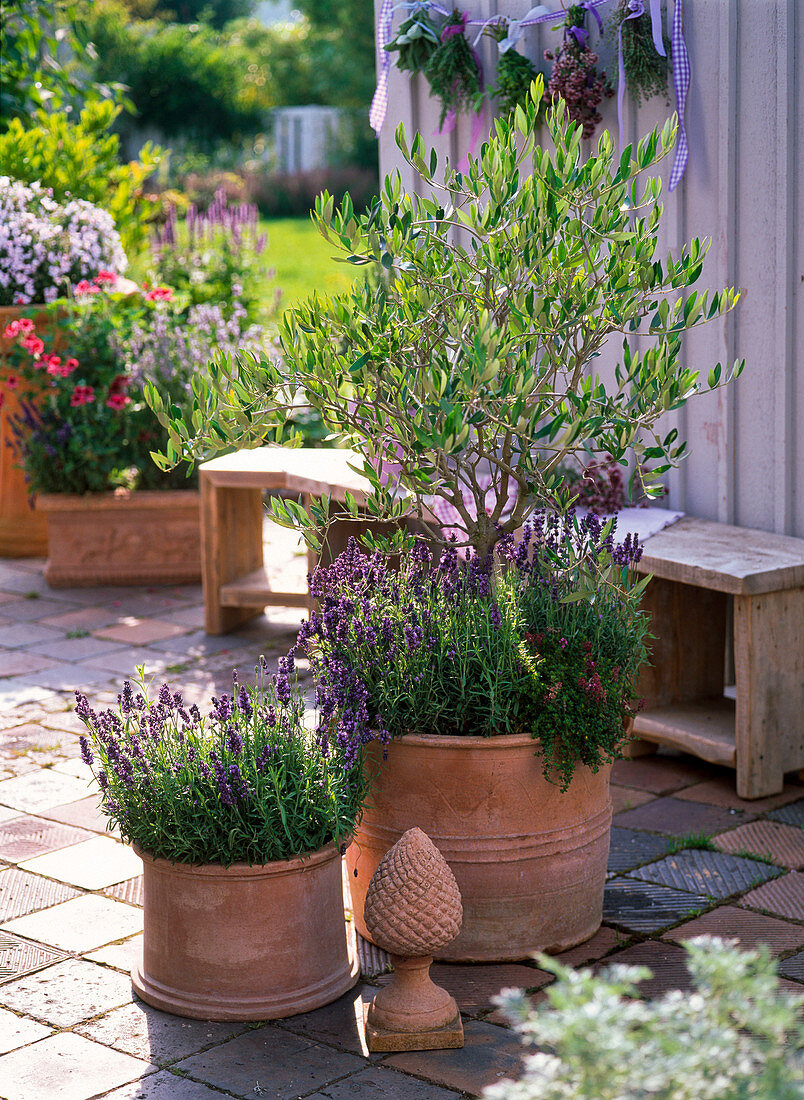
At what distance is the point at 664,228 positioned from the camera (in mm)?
4430

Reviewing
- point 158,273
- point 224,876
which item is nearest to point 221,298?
point 158,273

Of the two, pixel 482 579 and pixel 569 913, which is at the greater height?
pixel 482 579

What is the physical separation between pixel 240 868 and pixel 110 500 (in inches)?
149

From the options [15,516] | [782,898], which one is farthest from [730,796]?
[15,516]

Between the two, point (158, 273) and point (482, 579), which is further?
point (158, 273)

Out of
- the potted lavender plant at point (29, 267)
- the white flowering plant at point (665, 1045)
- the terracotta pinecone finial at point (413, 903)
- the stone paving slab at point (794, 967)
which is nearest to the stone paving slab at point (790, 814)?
the stone paving slab at point (794, 967)

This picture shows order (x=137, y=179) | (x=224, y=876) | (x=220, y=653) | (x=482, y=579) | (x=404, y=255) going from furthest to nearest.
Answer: (x=137, y=179) → (x=220, y=653) → (x=482, y=579) → (x=404, y=255) → (x=224, y=876)

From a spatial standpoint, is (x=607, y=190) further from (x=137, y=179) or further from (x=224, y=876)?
(x=137, y=179)

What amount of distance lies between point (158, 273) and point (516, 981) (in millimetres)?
6315

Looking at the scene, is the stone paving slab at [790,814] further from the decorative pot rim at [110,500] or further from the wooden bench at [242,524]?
the decorative pot rim at [110,500]

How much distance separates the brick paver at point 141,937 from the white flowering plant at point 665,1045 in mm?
1163

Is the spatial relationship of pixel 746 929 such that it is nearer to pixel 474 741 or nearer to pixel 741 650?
pixel 474 741

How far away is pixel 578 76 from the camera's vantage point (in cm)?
434

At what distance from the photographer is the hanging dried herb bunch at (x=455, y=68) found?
4.71 m
